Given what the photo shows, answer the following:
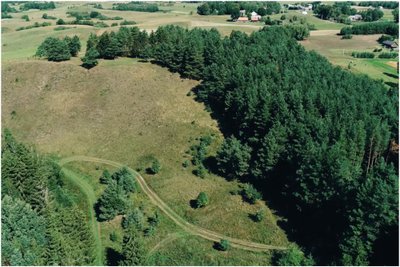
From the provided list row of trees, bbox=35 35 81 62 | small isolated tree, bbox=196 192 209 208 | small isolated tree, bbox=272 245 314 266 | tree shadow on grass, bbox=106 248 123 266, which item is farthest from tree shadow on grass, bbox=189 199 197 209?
row of trees, bbox=35 35 81 62

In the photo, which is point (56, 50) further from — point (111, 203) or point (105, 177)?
point (111, 203)

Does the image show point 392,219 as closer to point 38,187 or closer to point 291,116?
point 291,116

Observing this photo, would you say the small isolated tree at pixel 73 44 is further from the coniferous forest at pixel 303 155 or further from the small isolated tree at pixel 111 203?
the small isolated tree at pixel 111 203

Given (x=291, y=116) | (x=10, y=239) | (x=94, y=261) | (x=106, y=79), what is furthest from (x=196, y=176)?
(x=106, y=79)

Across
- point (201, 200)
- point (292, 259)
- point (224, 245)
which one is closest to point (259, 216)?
point (224, 245)

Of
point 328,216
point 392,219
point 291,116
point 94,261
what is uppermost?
point 291,116

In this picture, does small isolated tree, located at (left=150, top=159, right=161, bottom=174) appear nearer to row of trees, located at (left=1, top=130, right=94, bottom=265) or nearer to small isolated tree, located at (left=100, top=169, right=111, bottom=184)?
small isolated tree, located at (left=100, top=169, right=111, bottom=184)
